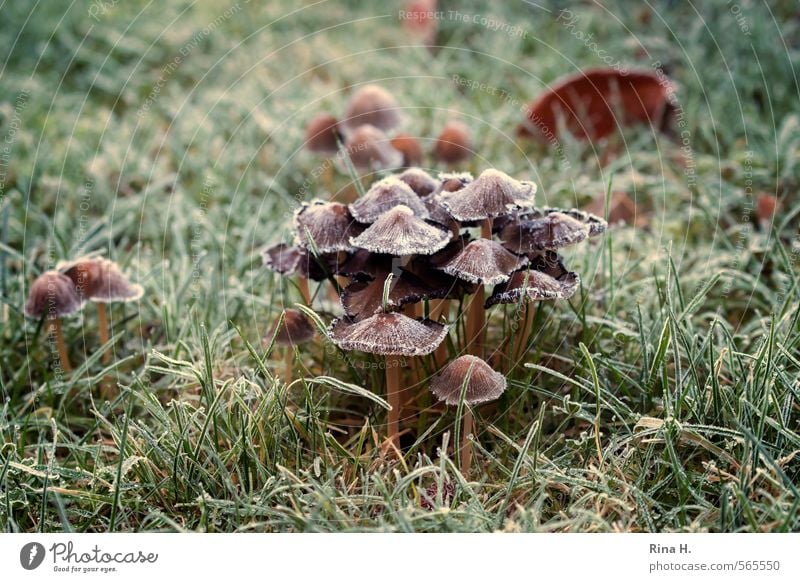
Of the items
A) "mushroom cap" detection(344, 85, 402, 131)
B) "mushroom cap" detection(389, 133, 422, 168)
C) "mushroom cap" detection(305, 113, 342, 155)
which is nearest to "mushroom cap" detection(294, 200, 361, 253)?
"mushroom cap" detection(389, 133, 422, 168)

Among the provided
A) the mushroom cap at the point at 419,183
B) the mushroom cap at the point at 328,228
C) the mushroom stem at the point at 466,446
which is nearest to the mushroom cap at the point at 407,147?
the mushroom cap at the point at 419,183

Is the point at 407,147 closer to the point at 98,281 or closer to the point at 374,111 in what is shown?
the point at 374,111

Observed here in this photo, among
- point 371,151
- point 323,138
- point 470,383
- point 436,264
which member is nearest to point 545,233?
point 436,264

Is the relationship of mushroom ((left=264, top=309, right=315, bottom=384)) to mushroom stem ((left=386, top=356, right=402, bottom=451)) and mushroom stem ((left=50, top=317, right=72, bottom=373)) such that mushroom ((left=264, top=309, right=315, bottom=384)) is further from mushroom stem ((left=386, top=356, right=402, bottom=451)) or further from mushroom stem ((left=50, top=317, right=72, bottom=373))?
mushroom stem ((left=50, top=317, right=72, bottom=373))

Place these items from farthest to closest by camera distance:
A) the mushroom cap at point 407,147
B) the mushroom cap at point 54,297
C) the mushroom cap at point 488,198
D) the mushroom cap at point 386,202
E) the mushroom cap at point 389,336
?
the mushroom cap at point 407,147
the mushroom cap at point 54,297
the mushroom cap at point 386,202
the mushroom cap at point 488,198
the mushroom cap at point 389,336

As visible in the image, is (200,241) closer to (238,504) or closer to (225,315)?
(225,315)

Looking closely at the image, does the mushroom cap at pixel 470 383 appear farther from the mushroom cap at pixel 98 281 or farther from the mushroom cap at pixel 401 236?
the mushroom cap at pixel 98 281
